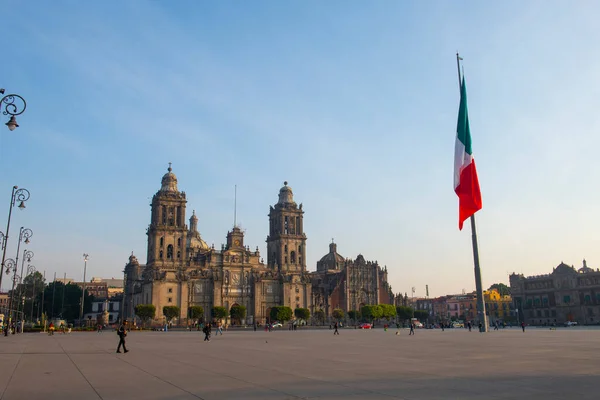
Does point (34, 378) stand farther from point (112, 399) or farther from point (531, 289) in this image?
point (531, 289)

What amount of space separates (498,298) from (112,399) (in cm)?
15423

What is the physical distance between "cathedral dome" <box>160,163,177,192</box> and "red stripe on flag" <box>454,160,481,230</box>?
8853 centimetres

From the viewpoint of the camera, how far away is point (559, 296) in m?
124

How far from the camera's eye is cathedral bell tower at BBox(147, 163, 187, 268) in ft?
363

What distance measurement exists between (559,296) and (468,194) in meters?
104

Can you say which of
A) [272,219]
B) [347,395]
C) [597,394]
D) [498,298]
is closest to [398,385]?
[347,395]

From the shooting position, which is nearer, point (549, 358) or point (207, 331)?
point (549, 358)

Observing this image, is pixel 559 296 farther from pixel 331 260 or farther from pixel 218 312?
pixel 218 312

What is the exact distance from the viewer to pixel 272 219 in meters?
129

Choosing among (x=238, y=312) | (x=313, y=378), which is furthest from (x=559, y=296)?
(x=313, y=378)

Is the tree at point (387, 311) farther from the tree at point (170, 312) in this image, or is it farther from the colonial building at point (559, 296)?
the tree at point (170, 312)

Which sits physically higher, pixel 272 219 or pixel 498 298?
pixel 272 219

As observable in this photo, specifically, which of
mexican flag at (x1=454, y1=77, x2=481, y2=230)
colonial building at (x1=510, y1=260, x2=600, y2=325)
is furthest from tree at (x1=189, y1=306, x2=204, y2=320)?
colonial building at (x1=510, y1=260, x2=600, y2=325)

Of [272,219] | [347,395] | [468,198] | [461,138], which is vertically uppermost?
[272,219]
